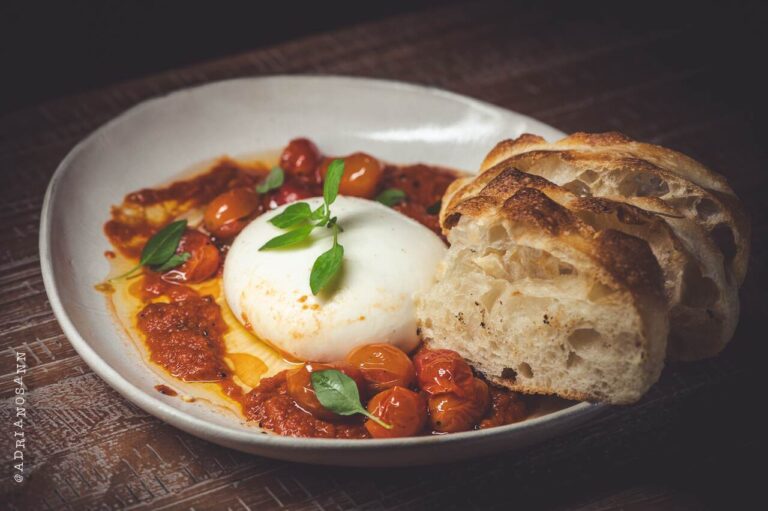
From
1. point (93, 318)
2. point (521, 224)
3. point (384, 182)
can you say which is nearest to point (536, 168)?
point (521, 224)

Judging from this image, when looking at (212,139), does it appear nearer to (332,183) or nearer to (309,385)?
(332,183)

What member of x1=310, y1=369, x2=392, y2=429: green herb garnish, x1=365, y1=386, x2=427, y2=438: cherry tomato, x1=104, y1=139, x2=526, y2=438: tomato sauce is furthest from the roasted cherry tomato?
x1=310, y1=369, x2=392, y2=429: green herb garnish

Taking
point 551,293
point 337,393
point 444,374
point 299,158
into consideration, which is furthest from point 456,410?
point 299,158

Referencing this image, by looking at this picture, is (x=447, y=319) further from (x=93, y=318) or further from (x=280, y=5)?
(x=280, y=5)

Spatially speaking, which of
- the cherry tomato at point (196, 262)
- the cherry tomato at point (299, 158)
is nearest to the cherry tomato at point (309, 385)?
the cherry tomato at point (196, 262)

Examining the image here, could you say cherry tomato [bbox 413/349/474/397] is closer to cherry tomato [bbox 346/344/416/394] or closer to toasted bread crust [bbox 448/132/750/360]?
cherry tomato [bbox 346/344/416/394]

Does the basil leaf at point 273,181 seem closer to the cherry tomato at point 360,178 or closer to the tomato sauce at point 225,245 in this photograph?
the tomato sauce at point 225,245
